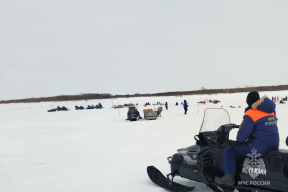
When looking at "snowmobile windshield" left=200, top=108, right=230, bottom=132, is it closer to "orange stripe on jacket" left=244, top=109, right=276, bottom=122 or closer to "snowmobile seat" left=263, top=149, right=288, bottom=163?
"orange stripe on jacket" left=244, top=109, right=276, bottom=122

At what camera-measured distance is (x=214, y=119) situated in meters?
3.80

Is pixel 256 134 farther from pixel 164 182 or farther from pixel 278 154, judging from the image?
pixel 164 182

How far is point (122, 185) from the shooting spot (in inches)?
163

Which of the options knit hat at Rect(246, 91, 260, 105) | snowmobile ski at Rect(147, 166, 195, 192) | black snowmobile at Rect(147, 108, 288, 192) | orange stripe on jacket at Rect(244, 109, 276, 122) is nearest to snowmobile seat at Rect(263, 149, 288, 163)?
black snowmobile at Rect(147, 108, 288, 192)

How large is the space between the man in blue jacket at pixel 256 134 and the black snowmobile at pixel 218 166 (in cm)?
9

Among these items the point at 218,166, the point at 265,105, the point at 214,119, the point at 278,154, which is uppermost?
the point at 265,105

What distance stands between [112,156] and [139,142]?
1829 mm

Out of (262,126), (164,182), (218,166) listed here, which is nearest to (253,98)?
(262,126)

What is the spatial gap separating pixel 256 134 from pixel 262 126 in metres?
0.14

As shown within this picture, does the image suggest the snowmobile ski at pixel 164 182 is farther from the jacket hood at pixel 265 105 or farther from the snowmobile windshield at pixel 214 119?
the jacket hood at pixel 265 105

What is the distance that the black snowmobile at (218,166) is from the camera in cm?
274

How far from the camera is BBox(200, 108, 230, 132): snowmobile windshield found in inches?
147

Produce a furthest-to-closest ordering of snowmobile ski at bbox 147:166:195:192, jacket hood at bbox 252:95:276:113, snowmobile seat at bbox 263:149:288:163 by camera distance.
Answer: snowmobile ski at bbox 147:166:195:192 < jacket hood at bbox 252:95:276:113 < snowmobile seat at bbox 263:149:288:163

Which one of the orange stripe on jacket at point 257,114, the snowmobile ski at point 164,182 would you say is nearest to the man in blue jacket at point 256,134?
the orange stripe on jacket at point 257,114
